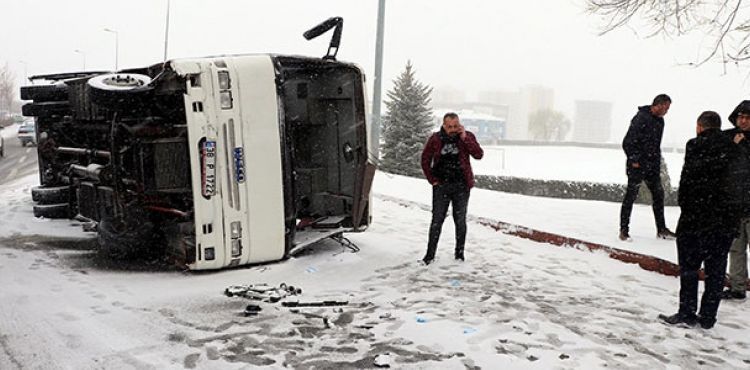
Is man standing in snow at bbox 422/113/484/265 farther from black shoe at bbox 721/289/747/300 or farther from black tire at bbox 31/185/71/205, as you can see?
black tire at bbox 31/185/71/205

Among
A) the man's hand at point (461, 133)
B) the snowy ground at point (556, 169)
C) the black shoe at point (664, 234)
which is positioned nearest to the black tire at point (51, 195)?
the man's hand at point (461, 133)

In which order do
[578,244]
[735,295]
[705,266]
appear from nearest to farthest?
[705,266] → [735,295] → [578,244]

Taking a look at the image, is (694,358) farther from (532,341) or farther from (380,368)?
(380,368)

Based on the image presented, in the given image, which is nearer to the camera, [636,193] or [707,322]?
[707,322]

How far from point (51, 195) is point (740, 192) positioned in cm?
902

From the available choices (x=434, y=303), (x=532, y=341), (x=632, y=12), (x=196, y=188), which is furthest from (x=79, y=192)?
(x=632, y=12)

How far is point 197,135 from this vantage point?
18.7 feet

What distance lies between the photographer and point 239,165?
595 centimetres

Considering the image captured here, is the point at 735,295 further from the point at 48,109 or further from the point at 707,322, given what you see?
the point at 48,109

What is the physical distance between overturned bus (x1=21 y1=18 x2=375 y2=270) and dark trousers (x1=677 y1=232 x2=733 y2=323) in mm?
3435

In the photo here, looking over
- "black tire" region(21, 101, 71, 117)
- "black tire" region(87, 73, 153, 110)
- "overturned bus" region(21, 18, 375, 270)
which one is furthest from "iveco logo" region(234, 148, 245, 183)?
"black tire" region(21, 101, 71, 117)

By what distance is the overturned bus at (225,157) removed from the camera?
5.82 m

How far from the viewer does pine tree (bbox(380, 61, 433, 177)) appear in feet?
89.9

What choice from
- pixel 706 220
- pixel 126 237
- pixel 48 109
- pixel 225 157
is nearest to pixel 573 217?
pixel 706 220
